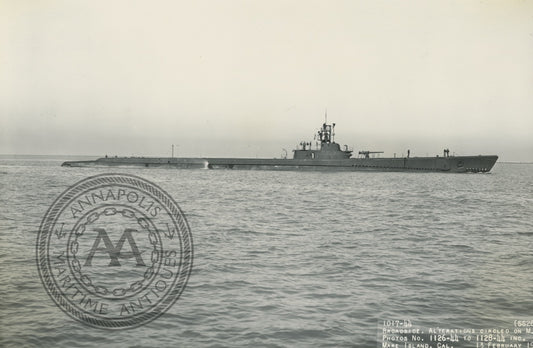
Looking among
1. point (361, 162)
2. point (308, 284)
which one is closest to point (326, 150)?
point (361, 162)

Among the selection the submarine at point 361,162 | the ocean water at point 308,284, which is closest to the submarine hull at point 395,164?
the submarine at point 361,162

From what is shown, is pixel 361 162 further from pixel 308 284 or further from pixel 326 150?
pixel 308 284

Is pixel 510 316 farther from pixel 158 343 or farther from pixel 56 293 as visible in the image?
pixel 56 293

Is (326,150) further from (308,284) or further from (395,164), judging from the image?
(308,284)

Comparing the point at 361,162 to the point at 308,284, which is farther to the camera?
the point at 361,162

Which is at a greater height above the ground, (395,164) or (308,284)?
(395,164)

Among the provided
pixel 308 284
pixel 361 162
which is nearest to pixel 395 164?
pixel 361 162

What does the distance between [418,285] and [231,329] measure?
5.06 m

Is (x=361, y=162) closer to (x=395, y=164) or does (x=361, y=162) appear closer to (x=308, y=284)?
(x=395, y=164)

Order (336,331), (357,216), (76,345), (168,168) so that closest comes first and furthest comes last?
1. (76,345)
2. (336,331)
3. (357,216)
4. (168,168)

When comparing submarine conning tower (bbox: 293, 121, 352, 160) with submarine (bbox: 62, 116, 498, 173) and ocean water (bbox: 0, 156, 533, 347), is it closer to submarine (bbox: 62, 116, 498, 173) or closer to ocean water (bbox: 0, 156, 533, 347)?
submarine (bbox: 62, 116, 498, 173)

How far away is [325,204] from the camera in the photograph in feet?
94.1

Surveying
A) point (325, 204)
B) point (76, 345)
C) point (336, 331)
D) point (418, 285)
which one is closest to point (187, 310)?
point (76, 345)

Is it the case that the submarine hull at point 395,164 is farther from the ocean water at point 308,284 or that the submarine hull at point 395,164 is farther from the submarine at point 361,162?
the ocean water at point 308,284
